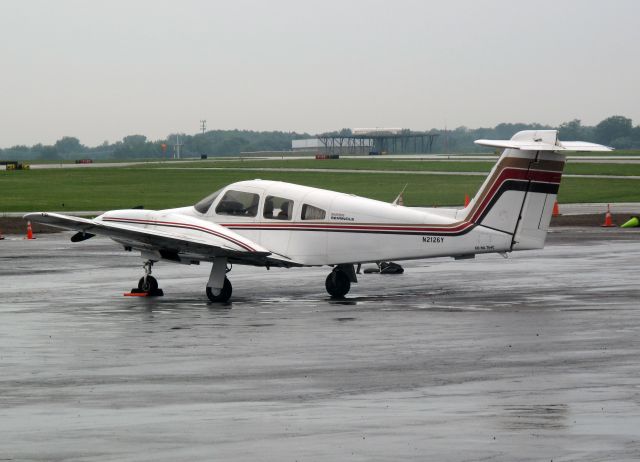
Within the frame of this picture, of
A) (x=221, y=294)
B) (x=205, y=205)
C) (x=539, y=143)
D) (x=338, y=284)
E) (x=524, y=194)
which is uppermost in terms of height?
(x=539, y=143)

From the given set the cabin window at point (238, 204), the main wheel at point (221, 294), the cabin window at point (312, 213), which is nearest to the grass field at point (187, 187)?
the cabin window at point (238, 204)

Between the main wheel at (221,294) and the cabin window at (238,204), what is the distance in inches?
64.8

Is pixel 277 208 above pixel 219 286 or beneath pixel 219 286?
above

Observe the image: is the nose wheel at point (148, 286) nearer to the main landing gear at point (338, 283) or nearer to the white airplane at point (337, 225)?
the white airplane at point (337, 225)

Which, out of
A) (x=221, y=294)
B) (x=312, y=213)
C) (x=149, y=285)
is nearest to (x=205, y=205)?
(x=149, y=285)

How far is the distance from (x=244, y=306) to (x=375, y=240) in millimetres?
2755

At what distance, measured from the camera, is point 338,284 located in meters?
23.8

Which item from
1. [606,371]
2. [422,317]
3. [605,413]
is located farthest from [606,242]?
[605,413]

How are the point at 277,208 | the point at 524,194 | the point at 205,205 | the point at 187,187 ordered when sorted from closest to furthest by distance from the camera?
the point at 524,194
the point at 277,208
the point at 205,205
the point at 187,187

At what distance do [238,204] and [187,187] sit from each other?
5403cm

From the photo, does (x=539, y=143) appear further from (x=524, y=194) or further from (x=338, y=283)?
(x=338, y=283)

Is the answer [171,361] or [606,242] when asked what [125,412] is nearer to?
[171,361]

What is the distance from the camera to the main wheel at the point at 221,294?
916 inches

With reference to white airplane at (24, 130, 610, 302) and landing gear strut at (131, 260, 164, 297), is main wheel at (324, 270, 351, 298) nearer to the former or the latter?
white airplane at (24, 130, 610, 302)
